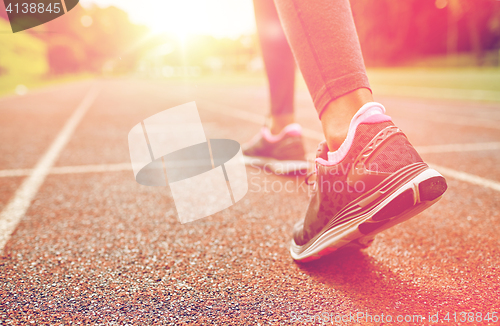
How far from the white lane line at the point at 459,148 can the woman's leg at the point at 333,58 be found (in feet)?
6.31

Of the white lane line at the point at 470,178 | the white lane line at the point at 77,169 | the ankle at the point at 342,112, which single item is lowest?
the white lane line at the point at 470,178

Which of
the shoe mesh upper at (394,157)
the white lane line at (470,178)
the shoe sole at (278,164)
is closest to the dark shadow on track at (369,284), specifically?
the shoe mesh upper at (394,157)

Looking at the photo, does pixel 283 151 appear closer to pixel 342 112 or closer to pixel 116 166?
pixel 116 166

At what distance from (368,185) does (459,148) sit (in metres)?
2.21

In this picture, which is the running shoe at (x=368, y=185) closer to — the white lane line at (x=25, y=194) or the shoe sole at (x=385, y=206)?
the shoe sole at (x=385, y=206)

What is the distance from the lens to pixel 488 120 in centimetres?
430

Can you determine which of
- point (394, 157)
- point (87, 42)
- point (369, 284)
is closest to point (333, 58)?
point (394, 157)

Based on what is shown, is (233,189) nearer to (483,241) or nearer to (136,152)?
(483,241)

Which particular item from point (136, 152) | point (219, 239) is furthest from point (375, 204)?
point (136, 152)

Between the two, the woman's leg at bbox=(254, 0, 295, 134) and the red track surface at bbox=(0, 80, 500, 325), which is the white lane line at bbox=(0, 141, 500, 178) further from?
the woman's leg at bbox=(254, 0, 295, 134)

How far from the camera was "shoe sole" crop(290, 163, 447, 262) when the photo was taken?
819mm

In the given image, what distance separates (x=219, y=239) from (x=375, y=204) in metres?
0.57

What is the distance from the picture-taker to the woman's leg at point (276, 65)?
6.23ft

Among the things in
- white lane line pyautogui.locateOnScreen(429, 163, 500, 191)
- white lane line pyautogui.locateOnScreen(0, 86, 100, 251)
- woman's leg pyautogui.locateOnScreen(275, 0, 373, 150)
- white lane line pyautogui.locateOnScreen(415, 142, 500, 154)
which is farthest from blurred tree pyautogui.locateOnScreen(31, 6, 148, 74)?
woman's leg pyautogui.locateOnScreen(275, 0, 373, 150)
